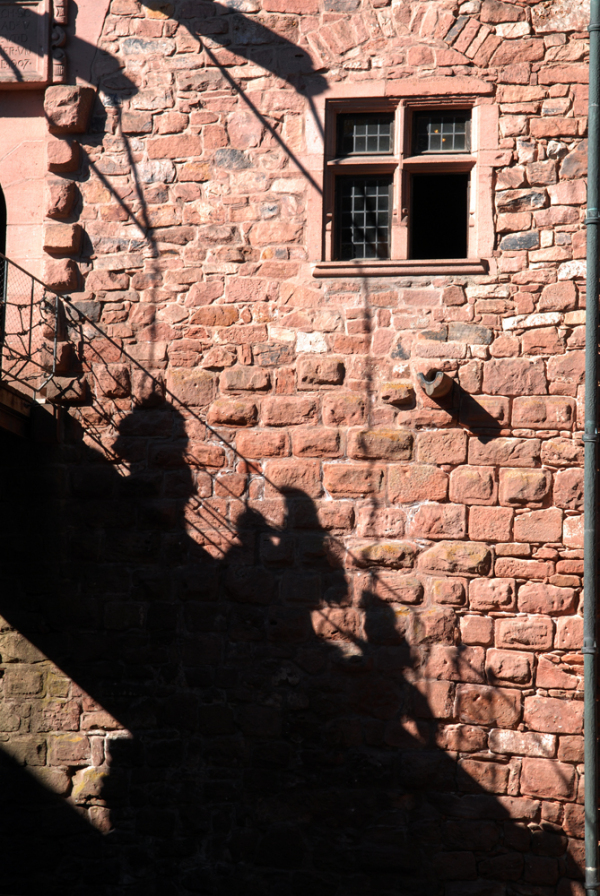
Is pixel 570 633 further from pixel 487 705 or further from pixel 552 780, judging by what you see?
pixel 552 780

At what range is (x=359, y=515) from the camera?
5406 mm

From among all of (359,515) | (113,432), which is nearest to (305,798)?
(359,515)

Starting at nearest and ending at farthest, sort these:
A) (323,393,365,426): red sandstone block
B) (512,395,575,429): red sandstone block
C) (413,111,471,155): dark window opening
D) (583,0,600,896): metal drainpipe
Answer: (583,0,600,896): metal drainpipe
(512,395,575,429): red sandstone block
(323,393,365,426): red sandstone block
(413,111,471,155): dark window opening

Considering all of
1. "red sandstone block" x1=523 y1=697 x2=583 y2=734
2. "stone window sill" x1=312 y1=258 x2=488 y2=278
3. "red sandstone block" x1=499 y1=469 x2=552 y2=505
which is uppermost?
"stone window sill" x1=312 y1=258 x2=488 y2=278

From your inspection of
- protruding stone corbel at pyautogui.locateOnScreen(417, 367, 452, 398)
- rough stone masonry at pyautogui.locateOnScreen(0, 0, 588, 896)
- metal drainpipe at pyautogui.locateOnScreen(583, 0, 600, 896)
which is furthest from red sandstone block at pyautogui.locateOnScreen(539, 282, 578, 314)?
protruding stone corbel at pyautogui.locateOnScreen(417, 367, 452, 398)

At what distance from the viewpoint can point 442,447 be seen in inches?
211

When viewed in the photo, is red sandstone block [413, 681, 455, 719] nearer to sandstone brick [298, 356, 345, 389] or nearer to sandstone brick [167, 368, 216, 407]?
sandstone brick [298, 356, 345, 389]

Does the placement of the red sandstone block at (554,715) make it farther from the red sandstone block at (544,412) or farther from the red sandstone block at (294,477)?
the red sandstone block at (294,477)

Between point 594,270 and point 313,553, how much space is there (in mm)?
2452

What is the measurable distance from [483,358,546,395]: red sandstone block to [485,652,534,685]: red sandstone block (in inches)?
63.1

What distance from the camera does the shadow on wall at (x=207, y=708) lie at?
5.19 metres

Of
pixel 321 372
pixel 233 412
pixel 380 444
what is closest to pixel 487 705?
pixel 380 444

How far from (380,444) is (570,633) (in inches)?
64.1

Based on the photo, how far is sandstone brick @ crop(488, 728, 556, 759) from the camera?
5.09 meters
